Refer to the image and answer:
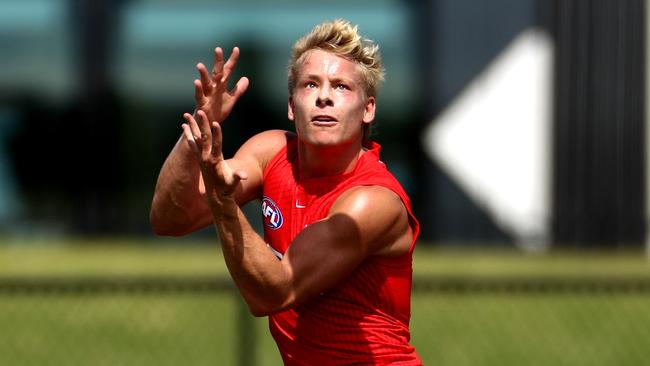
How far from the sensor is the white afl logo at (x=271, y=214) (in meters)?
4.64

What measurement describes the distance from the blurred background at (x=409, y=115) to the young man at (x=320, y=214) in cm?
946

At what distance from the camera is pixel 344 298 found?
457 centimetres

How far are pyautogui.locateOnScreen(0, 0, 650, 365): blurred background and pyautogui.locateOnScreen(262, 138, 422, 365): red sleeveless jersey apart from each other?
31.3ft

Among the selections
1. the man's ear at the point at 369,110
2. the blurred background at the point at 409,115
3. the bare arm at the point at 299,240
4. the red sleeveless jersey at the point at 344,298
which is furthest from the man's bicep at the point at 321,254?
the blurred background at the point at 409,115

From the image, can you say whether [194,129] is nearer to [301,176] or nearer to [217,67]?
[217,67]

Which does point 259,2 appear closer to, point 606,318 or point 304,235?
point 606,318

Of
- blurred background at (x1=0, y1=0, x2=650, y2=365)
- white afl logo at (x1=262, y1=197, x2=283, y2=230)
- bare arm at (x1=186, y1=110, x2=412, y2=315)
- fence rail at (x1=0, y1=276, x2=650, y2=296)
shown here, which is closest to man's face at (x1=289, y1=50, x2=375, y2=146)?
bare arm at (x1=186, y1=110, x2=412, y2=315)

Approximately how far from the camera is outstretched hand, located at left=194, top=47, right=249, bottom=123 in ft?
13.9

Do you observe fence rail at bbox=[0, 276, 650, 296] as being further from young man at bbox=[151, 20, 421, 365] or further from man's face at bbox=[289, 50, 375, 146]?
man's face at bbox=[289, 50, 375, 146]

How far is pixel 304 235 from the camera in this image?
4.32 metres

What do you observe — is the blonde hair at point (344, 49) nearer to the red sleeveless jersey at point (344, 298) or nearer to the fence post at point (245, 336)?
the red sleeveless jersey at point (344, 298)

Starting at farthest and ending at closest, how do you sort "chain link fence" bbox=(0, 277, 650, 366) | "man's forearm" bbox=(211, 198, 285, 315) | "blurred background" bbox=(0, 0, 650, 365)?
"blurred background" bbox=(0, 0, 650, 365) < "chain link fence" bbox=(0, 277, 650, 366) < "man's forearm" bbox=(211, 198, 285, 315)

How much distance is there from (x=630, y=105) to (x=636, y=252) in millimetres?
1724

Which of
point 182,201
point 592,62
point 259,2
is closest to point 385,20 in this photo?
point 259,2
